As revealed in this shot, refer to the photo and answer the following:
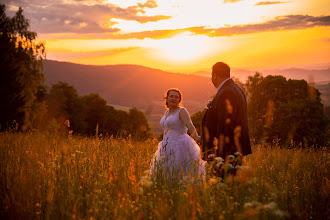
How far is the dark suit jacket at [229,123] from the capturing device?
4.82 m

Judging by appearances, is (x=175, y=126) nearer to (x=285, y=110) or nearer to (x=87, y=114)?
(x=285, y=110)

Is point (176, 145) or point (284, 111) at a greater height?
point (176, 145)

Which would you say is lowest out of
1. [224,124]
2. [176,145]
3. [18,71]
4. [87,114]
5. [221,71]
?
[87,114]

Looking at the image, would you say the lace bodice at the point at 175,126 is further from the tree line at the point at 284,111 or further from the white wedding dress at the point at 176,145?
the tree line at the point at 284,111

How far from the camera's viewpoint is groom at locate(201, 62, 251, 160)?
4.83 m

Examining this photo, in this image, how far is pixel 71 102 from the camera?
56.7 metres

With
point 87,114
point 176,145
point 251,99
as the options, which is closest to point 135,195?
point 176,145

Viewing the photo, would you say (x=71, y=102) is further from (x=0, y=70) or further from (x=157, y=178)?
(x=157, y=178)

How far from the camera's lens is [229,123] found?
482cm

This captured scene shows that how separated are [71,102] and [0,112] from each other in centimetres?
2335

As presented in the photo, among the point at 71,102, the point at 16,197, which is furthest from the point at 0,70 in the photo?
the point at 16,197

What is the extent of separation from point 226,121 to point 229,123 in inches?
2.5

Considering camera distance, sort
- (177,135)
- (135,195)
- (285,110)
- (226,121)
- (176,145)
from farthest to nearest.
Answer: (285,110)
(177,135)
(176,145)
(226,121)
(135,195)

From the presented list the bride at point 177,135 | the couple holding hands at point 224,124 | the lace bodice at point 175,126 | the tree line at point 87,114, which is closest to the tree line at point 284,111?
the tree line at point 87,114
